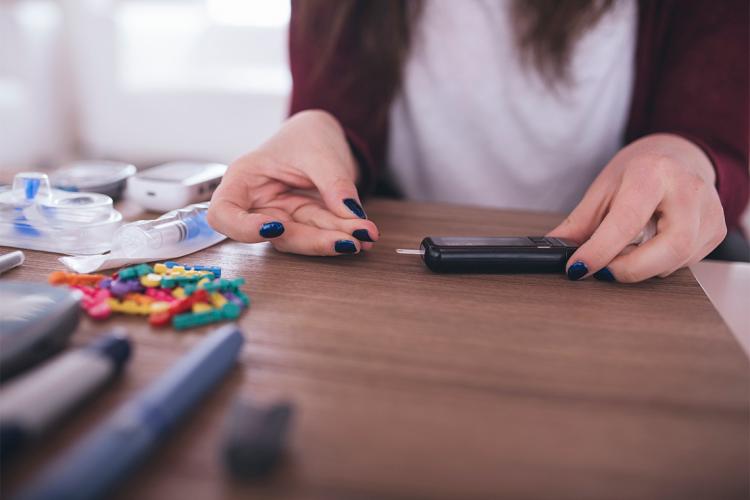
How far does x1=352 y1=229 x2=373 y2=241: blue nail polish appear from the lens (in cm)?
50

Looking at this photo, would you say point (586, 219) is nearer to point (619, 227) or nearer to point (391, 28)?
point (619, 227)

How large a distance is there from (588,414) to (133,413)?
21 centimetres

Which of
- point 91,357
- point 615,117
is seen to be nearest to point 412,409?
point 91,357

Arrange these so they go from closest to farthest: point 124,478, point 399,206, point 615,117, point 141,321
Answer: point 124,478 < point 141,321 < point 399,206 < point 615,117

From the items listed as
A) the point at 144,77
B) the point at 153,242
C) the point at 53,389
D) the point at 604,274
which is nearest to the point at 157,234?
the point at 153,242

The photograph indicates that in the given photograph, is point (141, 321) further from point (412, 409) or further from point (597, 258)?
point (597, 258)

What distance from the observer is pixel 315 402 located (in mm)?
290

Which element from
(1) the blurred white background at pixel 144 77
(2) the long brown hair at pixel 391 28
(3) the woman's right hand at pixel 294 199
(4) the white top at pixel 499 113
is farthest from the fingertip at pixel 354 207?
(1) the blurred white background at pixel 144 77

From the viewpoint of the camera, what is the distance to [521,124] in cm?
95

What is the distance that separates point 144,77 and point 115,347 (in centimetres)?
279

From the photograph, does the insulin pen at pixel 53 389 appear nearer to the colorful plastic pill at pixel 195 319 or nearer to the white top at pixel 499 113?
the colorful plastic pill at pixel 195 319

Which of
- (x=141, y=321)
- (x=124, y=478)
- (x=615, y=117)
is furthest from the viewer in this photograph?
(x=615, y=117)

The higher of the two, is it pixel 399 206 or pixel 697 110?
pixel 697 110

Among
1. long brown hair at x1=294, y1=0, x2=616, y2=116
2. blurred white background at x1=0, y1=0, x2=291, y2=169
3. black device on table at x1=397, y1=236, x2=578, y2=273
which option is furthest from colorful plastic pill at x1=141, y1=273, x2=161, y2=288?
blurred white background at x1=0, y1=0, x2=291, y2=169
